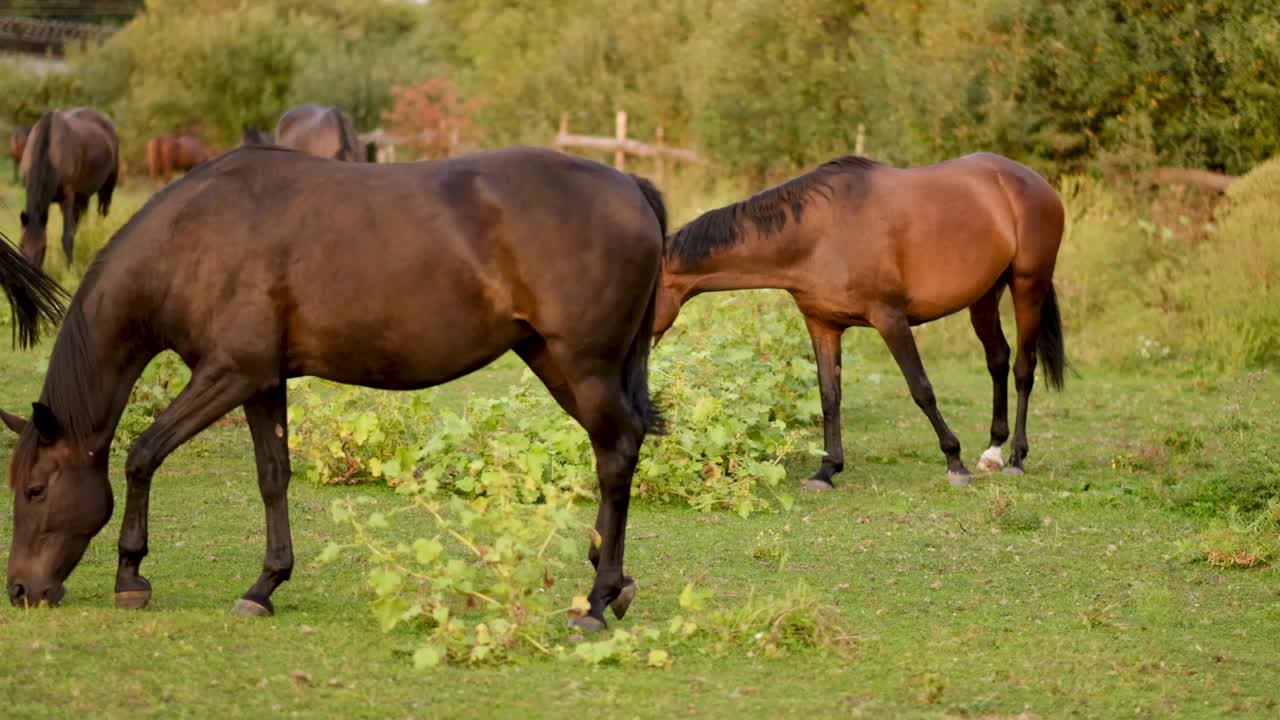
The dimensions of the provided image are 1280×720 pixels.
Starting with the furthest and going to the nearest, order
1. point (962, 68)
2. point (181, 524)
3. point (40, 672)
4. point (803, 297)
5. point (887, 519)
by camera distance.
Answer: point (962, 68)
point (803, 297)
point (887, 519)
point (181, 524)
point (40, 672)

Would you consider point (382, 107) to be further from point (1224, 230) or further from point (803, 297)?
point (803, 297)

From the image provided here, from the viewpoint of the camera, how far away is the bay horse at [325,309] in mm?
5785

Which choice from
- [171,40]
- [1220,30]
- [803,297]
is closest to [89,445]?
[803,297]

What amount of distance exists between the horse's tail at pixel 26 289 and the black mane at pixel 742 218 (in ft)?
12.6

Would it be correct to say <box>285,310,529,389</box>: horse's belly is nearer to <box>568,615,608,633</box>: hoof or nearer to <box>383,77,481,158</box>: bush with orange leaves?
<box>568,615,608,633</box>: hoof

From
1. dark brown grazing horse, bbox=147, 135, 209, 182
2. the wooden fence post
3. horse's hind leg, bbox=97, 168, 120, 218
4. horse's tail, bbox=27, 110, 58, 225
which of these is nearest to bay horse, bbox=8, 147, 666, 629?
horse's tail, bbox=27, 110, 58, 225

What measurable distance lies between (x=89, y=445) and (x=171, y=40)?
35.3m

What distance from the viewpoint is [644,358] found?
20.1ft

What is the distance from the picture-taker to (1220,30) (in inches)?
651

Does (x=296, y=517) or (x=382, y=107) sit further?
(x=382, y=107)

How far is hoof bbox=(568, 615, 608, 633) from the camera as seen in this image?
5711 mm

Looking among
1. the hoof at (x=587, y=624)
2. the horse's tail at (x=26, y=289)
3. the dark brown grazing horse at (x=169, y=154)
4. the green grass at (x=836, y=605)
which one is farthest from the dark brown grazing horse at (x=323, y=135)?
the dark brown grazing horse at (x=169, y=154)

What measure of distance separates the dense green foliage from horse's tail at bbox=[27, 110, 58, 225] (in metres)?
9.91

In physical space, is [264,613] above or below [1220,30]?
below
